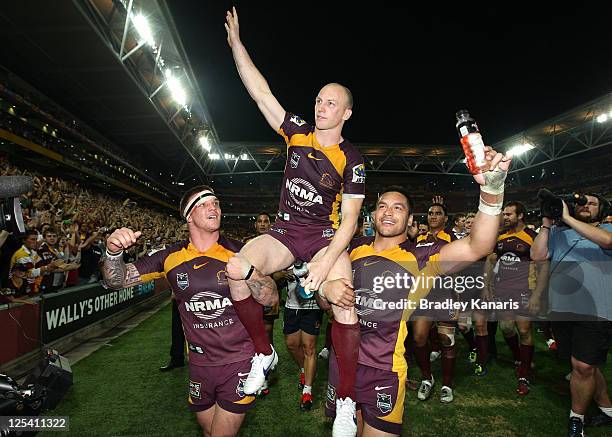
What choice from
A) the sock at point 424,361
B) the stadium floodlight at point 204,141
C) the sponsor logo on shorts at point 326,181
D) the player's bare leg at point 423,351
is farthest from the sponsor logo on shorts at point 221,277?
the stadium floodlight at point 204,141

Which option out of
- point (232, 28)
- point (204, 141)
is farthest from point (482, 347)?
point (204, 141)

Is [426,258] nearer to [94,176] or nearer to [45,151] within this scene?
[45,151]

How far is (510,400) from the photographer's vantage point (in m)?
5.53

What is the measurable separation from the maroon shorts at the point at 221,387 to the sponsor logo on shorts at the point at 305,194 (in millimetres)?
1533

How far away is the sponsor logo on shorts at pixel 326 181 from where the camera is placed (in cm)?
347

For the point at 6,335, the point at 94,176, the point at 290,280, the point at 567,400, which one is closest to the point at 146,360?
the point at 6,335

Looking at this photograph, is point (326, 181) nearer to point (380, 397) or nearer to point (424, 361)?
point (380, 397)

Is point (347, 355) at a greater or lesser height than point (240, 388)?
greater

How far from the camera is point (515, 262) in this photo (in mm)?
6707

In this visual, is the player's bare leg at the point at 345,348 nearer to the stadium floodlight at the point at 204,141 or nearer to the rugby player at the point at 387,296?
the rugby player at the point at 387,296

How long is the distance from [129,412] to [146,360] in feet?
7.97

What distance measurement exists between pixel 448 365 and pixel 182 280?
13.6 ft

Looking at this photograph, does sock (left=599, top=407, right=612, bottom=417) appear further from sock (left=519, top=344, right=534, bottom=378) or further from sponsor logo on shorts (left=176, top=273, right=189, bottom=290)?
sponsor logo on shorts (left=176, top=273, right=189, bottom=290)

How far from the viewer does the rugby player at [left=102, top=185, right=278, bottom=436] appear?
332 centimetres
